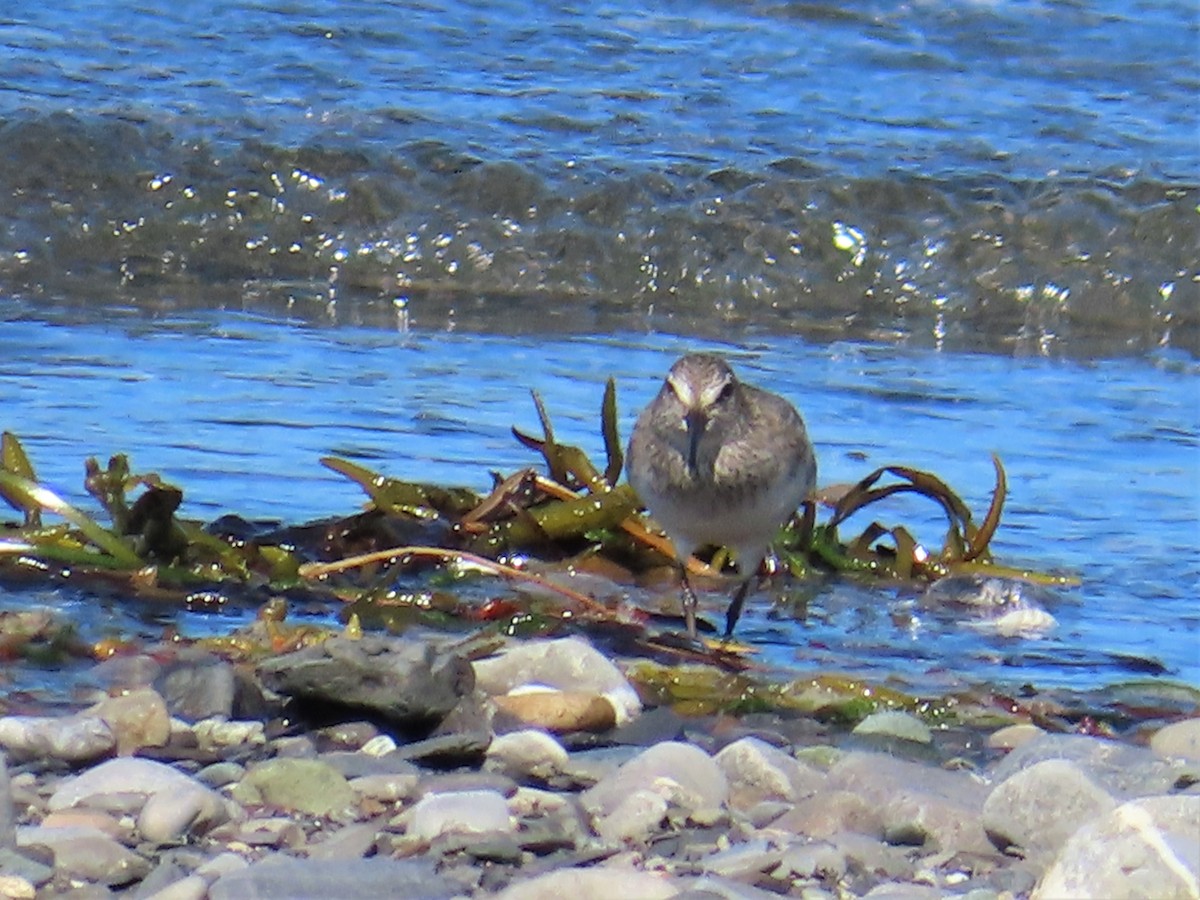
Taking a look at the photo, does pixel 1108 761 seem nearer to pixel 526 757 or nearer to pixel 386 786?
pixel 526 757

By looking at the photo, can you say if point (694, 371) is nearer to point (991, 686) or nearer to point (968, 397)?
point (991, 686)

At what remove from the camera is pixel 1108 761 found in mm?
3277

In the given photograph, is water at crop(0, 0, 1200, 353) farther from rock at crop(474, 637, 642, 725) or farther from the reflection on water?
rock at crop(474, 637, 642, 725)

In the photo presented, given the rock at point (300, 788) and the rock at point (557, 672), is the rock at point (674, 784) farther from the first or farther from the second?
the rock at point (557, 672)

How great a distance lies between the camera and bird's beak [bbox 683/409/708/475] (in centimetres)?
479

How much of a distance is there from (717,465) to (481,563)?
718 mm

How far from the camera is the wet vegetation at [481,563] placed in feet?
12.6

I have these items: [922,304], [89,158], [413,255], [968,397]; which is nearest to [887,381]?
[968,397]

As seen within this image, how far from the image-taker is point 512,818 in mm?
2908

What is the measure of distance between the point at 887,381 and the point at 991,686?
2950 mm

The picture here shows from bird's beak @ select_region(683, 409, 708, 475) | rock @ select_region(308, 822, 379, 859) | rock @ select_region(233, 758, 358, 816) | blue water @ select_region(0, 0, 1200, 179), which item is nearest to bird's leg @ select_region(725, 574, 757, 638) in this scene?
bird's beak @ select_region(683, 409, 708, 475)

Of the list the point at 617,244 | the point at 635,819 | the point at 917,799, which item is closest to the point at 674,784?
the point at 635,819

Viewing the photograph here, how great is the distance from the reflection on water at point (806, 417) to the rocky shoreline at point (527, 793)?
0.65 meters

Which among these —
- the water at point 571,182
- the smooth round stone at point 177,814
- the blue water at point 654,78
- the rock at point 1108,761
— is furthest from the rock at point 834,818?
the blue water at point 654,78
